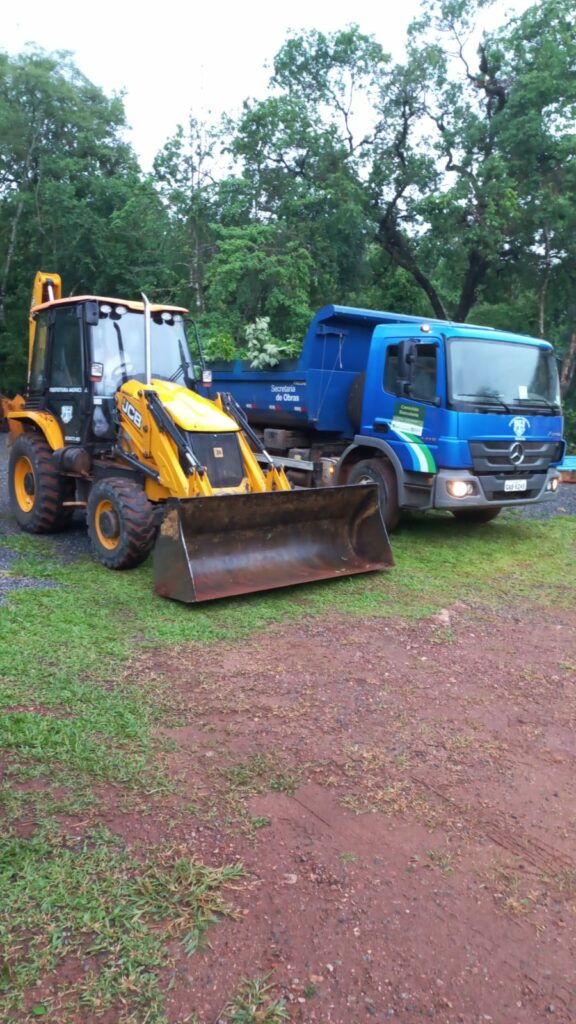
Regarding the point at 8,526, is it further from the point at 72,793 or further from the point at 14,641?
the point at 72,793

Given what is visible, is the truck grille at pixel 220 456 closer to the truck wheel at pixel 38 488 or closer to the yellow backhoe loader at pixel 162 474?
the yellow backhoe loader at pixel 162 474

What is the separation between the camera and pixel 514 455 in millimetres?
8023

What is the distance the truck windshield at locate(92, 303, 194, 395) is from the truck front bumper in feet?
9.67

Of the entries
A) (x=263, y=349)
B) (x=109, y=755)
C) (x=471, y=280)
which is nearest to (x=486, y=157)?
(x=471, y=280)

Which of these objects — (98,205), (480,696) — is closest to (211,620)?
(480,696)

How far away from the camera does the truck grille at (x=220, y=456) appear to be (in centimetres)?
680

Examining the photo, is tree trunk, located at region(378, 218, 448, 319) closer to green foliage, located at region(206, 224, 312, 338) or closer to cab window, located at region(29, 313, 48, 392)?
green foliage, located at region(206, 224, 312, 338)

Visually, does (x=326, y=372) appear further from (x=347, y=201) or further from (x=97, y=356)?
(x=347, y=201)

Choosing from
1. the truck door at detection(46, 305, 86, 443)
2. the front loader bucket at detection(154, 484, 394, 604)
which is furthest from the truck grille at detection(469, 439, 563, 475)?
the truck door at detection(46, 305, 86, 443)

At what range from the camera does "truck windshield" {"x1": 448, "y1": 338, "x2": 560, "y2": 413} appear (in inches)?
306

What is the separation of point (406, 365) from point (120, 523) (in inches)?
139

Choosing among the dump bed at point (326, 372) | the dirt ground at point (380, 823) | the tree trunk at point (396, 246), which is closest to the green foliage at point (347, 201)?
the tree trunk at point (396, 246)

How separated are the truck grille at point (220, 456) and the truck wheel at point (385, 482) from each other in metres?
2.02

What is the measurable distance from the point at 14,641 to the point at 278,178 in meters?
16.9
